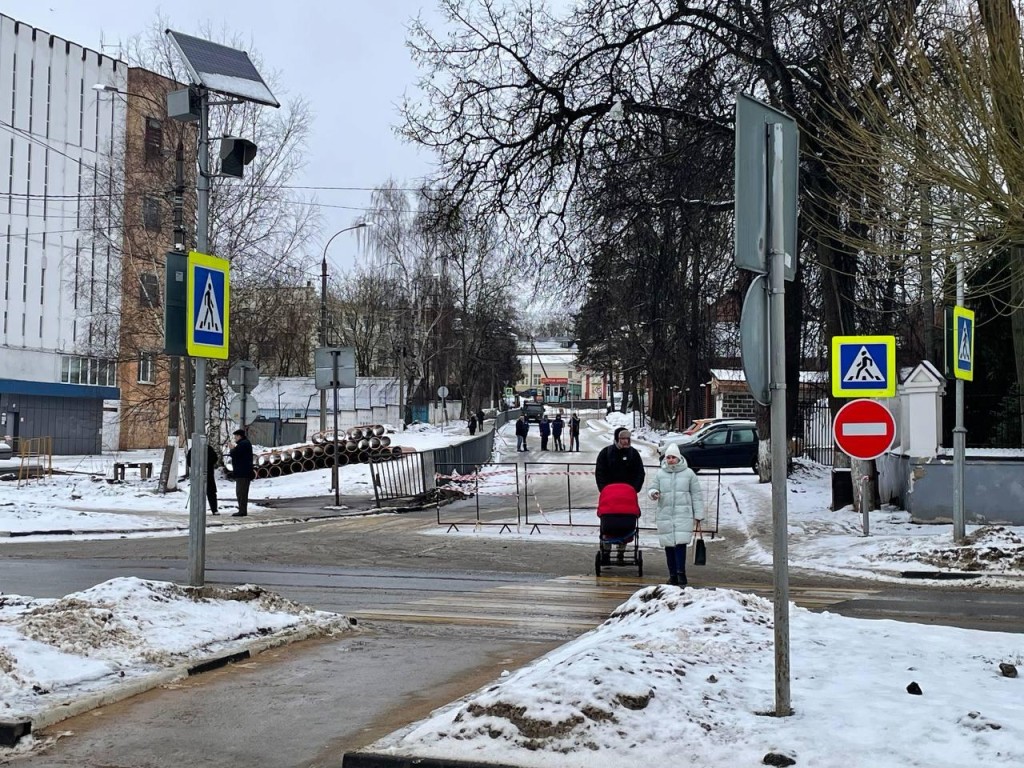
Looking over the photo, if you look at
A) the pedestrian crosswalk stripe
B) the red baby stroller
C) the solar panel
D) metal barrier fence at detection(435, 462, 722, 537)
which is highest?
the solar panel

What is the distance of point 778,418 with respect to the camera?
5219 millimetres

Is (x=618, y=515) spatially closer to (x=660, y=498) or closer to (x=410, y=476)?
(x=660, y=498)

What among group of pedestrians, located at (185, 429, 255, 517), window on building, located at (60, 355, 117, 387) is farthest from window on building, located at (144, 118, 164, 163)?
window on building, located at (60, 355, 117, 387)

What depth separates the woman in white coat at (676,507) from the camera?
12.1 metres

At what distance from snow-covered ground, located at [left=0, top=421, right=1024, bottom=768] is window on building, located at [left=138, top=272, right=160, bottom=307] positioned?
72.7 feet

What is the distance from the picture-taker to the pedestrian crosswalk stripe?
615 inches

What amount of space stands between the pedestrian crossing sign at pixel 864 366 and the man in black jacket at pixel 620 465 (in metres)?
3.66

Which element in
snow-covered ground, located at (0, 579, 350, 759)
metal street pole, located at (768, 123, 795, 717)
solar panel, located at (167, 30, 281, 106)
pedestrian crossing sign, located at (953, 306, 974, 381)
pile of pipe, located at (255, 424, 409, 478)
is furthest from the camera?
pile of pipe, located at (255, 424, 409, 478)

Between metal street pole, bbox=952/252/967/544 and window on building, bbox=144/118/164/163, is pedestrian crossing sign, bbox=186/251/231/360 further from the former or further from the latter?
window on building, bbox=144/118/164/163

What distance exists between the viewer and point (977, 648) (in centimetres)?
720

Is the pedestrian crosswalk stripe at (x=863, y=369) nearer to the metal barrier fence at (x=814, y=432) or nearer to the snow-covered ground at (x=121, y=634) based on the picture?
the snow-covered ground at (x=121, y=634)

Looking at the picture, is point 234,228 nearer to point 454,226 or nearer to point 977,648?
point 454,226

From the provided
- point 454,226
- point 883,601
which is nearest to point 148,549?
point 454,226

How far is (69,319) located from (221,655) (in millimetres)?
49001
